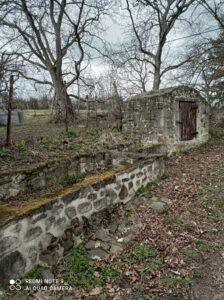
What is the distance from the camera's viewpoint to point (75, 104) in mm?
20453

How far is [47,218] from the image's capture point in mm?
3543

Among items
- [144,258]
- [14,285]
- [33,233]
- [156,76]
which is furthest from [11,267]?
[156,76]

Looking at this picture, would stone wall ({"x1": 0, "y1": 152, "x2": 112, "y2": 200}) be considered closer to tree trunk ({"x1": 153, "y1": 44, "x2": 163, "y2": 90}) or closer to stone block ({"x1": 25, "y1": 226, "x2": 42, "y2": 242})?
stone block ({"x1": 25, "y1": 226, "x2": 42, "y2": 242})

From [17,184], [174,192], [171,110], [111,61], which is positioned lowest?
[174,192]

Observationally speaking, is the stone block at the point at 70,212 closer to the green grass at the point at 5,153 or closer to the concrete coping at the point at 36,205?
the concrete coping at the point at 36,205

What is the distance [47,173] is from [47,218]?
2609 mm

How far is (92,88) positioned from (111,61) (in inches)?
103

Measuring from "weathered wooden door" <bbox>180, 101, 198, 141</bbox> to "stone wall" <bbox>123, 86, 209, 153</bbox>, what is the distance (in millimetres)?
197

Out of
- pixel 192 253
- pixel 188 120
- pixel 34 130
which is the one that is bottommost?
pixel 192 253

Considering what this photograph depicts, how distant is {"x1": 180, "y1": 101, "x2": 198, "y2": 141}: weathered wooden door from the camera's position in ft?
35.5

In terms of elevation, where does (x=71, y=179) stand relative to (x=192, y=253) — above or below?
above

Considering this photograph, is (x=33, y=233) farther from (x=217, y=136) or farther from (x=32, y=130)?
(x=217, y=136)

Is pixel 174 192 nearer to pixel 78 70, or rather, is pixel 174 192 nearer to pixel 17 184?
pixel 17 184

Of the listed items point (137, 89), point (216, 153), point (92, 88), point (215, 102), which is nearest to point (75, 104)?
point (92, 88)
